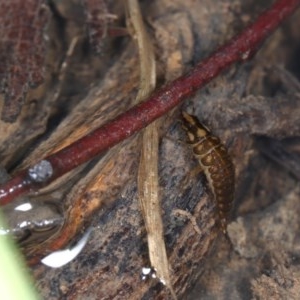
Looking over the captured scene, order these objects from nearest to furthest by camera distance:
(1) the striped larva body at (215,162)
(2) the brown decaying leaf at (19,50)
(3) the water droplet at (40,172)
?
(3) the water droplet at (40,172), (1) the striped larva body at (215,162), (2) the brown decaying leaf at (19,50)

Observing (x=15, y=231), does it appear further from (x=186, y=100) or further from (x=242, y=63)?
(x=242, y=63)

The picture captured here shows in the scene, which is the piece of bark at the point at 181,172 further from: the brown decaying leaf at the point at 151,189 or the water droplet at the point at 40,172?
the water droplet at the point at 40,172

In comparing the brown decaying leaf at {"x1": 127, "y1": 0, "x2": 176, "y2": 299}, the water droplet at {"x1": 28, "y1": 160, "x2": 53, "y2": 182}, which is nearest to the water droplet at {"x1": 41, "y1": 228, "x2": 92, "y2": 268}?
the brown decaying leaf at {"x1": 127, "y1": 0, "x2": 176, "y2": 299}

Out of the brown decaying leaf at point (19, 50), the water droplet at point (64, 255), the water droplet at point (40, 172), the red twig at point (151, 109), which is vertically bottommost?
the water droplet at point (64, 255)

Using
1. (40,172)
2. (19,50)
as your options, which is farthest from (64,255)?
(19,50)

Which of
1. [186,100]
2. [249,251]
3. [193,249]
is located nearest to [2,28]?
[186,100]

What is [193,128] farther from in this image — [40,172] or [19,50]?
[19,50]

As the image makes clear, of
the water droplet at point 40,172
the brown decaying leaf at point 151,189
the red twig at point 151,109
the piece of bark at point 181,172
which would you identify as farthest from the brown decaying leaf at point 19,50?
the water droplet at point 40,172
